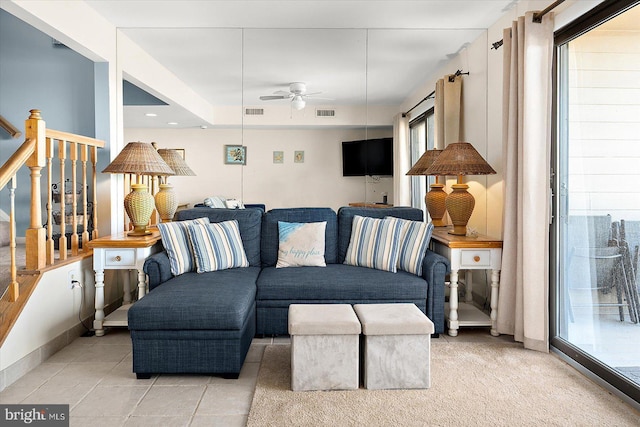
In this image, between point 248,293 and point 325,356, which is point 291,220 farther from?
point 325,356

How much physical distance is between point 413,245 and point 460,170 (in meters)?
0.66

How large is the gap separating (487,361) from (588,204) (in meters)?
1.13

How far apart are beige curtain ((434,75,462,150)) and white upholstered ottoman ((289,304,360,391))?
7.33 ft

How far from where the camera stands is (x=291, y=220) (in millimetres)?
3795

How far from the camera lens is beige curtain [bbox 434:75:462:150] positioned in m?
4.04

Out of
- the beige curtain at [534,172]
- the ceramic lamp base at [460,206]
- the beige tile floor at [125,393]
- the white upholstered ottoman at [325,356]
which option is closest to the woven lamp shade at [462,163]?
the ceramic lamp base at [460,206]

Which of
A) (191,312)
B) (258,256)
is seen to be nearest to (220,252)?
(258,256)

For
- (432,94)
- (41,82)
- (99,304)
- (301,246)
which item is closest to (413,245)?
(301,246)

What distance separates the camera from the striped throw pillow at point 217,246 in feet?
10.9

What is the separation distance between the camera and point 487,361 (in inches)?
A: 111

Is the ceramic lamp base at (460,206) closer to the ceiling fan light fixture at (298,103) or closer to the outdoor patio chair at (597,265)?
the outdoor patio chair at (597,265)

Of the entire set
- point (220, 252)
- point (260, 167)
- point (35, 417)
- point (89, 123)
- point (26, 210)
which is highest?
point (89, 123)

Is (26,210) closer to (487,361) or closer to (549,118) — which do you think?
(487,361)

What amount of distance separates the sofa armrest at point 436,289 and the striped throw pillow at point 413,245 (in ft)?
0.42
